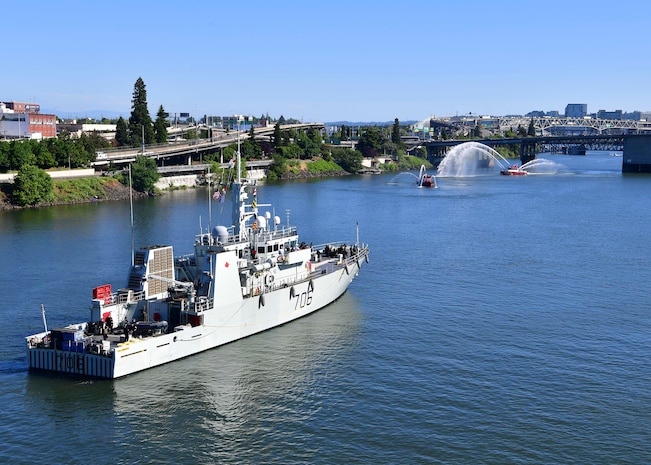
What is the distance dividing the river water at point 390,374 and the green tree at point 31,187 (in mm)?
24739

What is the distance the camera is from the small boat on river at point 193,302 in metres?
29.6

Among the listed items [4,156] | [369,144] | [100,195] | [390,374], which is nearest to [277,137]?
[369,144]

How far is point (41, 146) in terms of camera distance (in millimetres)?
92938

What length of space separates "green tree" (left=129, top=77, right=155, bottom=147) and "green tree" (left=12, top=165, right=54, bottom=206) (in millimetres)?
35717

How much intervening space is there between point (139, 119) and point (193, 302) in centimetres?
9489

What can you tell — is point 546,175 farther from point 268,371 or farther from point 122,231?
point 268,371

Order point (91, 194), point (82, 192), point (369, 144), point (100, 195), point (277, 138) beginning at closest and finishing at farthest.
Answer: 1. point (82, 192)
2. point (91, 194)
3. point (100, 195)
4. point (277, 138)
5. point (369, 144)

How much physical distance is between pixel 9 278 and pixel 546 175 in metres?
122

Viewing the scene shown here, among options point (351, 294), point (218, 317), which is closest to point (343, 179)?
point (351, 294)

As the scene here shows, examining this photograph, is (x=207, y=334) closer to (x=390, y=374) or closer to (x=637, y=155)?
(x=390, y=374)

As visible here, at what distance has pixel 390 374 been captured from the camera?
30.1 m

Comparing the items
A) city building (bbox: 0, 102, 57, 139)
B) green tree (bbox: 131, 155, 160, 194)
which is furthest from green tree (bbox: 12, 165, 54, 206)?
city building (bbox: 0, 102, 57, 139)

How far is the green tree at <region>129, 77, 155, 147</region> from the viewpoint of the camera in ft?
394

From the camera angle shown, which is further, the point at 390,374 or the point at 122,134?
the point at 122,134
